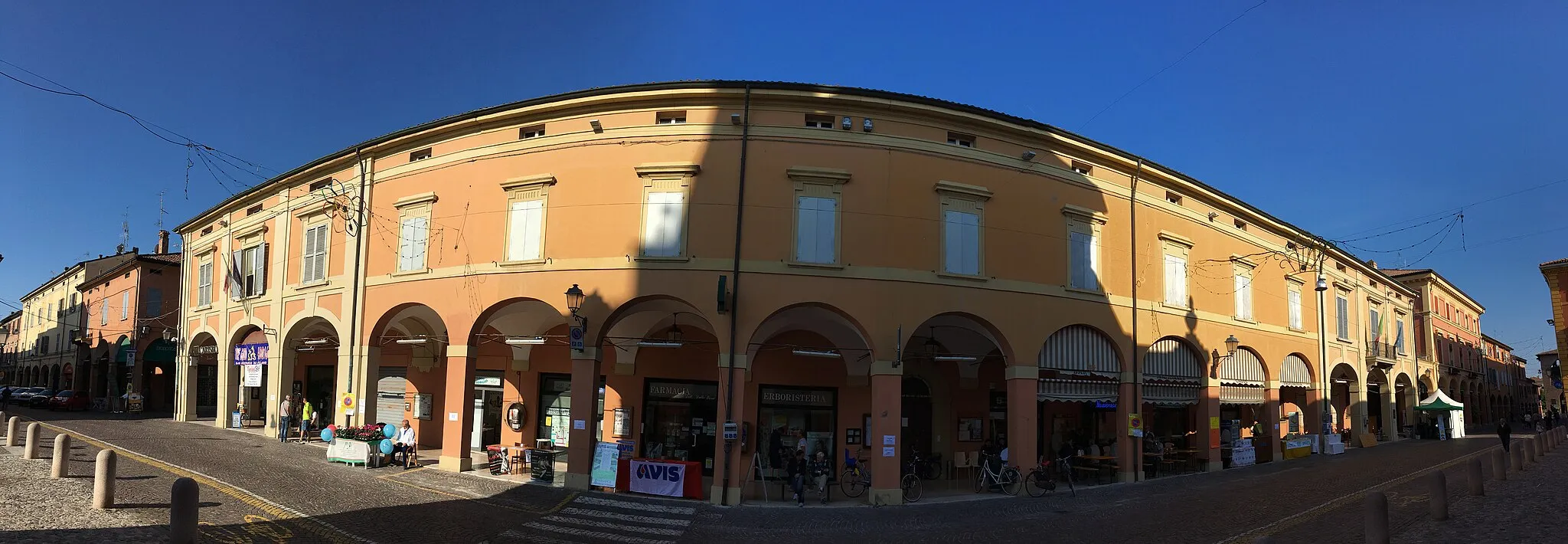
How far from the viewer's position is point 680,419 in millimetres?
22578

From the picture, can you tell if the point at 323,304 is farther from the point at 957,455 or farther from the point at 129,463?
the point at 957,455

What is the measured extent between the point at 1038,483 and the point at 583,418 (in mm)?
11122

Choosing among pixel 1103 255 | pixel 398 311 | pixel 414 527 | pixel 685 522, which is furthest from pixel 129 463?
pixel 1103 255

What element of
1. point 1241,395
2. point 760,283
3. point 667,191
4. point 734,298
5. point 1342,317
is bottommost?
point 1241,395

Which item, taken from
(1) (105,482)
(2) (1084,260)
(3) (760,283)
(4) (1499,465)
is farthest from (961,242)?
(1) (105,482)

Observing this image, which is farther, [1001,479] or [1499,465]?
[1001,479]

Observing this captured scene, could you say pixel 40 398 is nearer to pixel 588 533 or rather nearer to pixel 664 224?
pixel 664 224

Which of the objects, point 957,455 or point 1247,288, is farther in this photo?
point 1247,288

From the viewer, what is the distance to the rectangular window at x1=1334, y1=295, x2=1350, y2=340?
35750 mm

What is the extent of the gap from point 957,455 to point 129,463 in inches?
805

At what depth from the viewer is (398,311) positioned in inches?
922

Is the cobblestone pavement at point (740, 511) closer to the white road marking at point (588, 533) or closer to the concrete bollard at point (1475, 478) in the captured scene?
the white road marking at point (588, 533)

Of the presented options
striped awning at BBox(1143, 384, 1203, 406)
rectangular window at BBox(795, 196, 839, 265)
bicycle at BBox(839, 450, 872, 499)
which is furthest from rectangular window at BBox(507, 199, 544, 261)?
striped awning at BBox(1143, 384, 1203, 406)

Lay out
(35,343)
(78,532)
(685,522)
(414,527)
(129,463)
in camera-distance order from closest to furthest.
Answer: (78,532) < (414,527) < (685,522) < (129,463) < (35,343)
